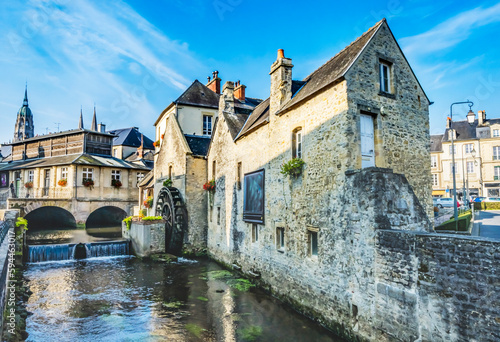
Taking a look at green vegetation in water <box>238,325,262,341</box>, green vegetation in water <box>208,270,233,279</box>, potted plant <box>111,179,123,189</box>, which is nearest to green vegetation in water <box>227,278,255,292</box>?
green vegetation in water <box>208,270,233,279</box>

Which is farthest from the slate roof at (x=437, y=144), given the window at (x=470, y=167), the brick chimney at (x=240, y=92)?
the brick chimney at (x=240, y=92)

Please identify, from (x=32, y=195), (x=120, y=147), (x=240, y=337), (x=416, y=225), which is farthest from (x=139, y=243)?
(x=120, y=147)

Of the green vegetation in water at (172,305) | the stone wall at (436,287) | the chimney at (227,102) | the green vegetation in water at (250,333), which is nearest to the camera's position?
the stone wall at (436,287)

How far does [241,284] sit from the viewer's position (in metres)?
11.2

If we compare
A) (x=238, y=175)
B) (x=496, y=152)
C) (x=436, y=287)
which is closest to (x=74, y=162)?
(x=238, y=175)

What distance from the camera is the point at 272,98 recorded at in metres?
10.7

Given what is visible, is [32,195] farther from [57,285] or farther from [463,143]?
[463,143]

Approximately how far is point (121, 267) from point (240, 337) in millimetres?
8636

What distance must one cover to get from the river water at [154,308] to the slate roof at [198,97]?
9721 millimetres

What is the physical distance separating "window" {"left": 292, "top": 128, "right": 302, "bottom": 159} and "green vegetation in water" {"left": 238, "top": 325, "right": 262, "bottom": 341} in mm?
4774

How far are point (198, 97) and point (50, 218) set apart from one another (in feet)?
64.7

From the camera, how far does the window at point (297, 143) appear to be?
30.4 feet

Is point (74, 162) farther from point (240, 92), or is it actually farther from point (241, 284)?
point (241, 284)

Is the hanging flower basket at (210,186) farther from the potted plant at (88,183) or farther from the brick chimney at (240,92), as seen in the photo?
the potted plant at (88,183)
